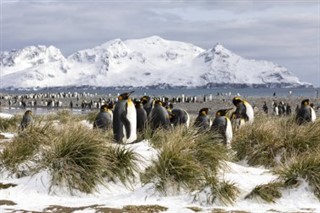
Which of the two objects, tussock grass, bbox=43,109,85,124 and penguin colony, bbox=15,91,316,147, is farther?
tussock grass, bbox=43,109,85,124

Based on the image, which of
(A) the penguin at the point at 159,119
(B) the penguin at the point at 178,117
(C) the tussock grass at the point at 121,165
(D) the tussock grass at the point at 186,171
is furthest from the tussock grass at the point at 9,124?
(D) the tussock grass at the point at 186,171

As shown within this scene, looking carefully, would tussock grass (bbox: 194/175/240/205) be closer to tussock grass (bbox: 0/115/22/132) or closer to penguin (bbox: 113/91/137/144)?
penguin (bbox: 113/91/137/144)

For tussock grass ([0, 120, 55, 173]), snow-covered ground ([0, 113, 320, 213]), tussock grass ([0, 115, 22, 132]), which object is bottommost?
snow-covered ground ([0, 113, 320, 213])

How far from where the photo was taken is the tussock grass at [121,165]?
8117mm

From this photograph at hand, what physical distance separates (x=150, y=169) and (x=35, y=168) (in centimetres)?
174

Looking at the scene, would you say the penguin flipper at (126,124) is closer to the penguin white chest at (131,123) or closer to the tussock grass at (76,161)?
the penguin white chest at (131,123)

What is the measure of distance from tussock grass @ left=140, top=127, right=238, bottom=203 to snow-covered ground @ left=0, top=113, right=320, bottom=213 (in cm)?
12

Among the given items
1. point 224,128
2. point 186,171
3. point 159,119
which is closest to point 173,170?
point 186,171

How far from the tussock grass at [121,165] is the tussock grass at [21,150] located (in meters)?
1.30

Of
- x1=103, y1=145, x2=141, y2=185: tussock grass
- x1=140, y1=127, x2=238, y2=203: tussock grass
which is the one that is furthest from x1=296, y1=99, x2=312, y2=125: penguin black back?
x1=103, y1=145, x2=141, y2=185: tussock grass

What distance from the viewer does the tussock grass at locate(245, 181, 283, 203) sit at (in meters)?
7.25

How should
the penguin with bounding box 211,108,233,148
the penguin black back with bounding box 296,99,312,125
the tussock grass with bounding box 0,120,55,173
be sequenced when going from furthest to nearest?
the penguin black back with bounding box 296,99,312,125, the penguin with bounding box 211,108,233,148, the tussock grass with bounding box 0,120,55,173

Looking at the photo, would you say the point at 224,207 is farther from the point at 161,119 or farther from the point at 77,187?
the point at 161,119

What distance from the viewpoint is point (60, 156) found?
808cm
